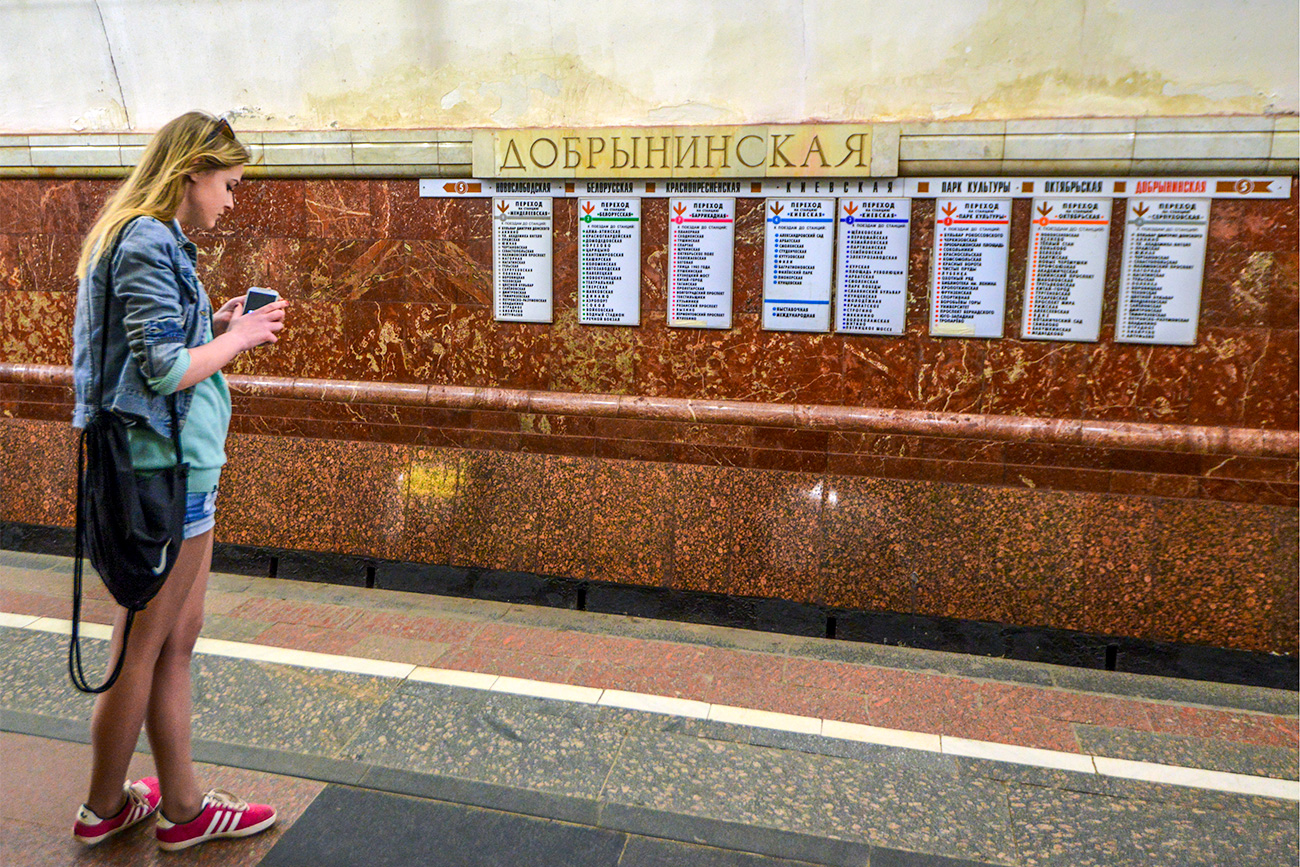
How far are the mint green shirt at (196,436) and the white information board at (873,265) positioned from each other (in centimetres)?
288

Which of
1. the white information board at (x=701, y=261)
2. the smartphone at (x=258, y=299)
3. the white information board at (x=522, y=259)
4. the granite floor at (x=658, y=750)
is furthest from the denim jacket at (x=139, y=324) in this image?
the white information board at (x=701, y=261)

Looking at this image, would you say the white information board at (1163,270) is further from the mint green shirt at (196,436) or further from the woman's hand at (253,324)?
the mint green shirt at (196,436)

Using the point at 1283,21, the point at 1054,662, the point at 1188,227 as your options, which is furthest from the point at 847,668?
the point at 1283,21

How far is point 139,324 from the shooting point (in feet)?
7.41

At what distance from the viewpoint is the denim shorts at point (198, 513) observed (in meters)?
2.49

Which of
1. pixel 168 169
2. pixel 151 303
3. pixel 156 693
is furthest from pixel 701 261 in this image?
pixel 156 693

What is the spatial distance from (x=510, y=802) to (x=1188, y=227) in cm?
362

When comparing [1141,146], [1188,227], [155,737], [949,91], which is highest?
[949,91]

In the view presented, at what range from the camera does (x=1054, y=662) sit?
14.1 feet

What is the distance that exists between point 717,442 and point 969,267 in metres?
1.44

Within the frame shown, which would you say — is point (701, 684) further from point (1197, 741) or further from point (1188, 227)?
point (1188, 227)

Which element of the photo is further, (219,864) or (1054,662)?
(1054,662)

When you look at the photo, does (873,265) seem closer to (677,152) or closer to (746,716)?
(677,152)

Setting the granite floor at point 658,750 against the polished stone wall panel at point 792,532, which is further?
the polished stone wall panel at point 792,532
